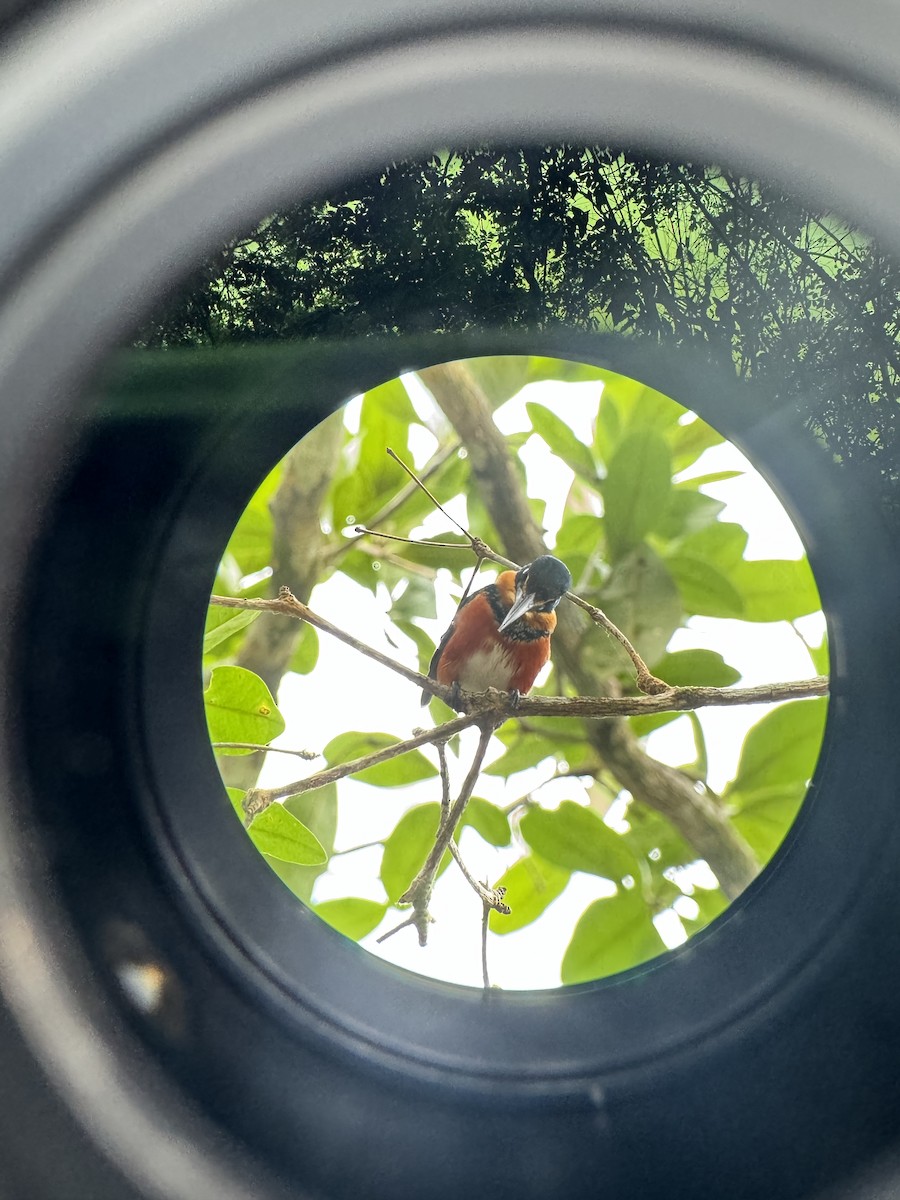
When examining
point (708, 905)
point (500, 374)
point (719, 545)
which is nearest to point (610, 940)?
point (708, 905)

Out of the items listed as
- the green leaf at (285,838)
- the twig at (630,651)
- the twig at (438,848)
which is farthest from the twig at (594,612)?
the green leaf at (285,838)

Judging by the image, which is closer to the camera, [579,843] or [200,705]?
[200,705]

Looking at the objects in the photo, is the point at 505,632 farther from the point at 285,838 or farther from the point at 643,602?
the point at 285,838

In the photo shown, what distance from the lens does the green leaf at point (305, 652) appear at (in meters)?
0.60

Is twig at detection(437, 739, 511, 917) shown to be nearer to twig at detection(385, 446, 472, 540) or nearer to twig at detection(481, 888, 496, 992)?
twig at detection(481, 888, 496, 992)

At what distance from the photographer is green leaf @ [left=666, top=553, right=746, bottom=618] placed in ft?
1.89

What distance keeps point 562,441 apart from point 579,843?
29 cm

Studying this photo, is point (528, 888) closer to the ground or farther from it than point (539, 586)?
closer to the ground

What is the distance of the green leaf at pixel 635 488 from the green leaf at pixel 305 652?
8.7 inches

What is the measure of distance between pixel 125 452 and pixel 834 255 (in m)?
0.39

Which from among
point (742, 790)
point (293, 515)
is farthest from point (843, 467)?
point (293, 515)

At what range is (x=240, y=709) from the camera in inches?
21.5

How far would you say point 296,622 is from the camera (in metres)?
0.60

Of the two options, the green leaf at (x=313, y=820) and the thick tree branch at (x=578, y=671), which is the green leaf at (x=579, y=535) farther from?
the green leaf at (x=313, y=820)
